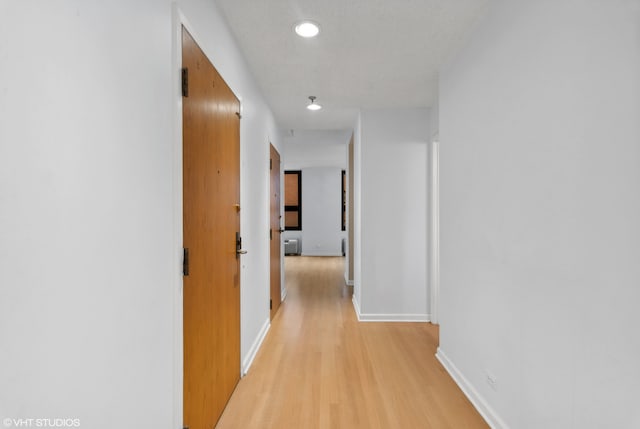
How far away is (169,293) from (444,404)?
1815 mm

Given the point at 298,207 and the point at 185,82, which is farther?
the point at 298,207

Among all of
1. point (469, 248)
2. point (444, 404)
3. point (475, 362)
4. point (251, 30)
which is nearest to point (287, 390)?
point (444, 404)

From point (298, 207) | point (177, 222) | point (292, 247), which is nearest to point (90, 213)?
point (177, 222)

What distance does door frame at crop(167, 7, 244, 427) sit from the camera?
1378 millimetres

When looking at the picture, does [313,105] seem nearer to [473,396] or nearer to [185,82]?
[185,82]

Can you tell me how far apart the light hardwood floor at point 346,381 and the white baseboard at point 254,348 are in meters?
0.04

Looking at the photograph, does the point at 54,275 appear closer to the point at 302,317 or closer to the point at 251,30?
the point at 251,30

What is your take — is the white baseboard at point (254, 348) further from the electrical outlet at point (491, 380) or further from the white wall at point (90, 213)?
the electrical outlet at point (491, 380)

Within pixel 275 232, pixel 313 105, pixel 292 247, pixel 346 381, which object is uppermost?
pixel 313 105

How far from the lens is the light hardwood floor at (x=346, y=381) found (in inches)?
78.6

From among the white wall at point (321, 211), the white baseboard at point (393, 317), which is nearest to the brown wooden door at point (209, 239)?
the white baseboard at point (393, 317)

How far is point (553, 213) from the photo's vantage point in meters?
1.43

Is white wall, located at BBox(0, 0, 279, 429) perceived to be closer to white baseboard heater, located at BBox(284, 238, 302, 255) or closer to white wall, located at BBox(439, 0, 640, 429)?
white wall, located at BBox(439, 0, 640, 429)

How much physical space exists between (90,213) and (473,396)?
2307 millimetres
